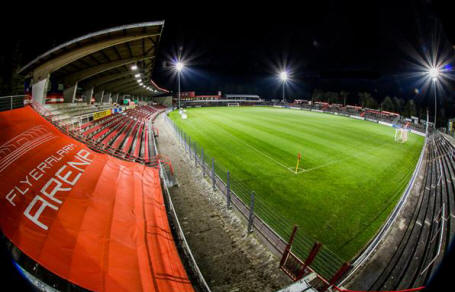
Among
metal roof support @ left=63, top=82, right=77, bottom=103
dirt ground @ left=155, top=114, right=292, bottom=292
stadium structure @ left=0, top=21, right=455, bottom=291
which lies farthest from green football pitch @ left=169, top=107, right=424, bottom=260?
metal roof support @ left=63, top=82, right=77, bottom=103

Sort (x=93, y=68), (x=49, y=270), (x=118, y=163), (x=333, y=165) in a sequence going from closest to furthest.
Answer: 1. (x=49, y=270)
2. (x=118, y=163)
3. (x=333, y=165)
4. (x=93, y=68)

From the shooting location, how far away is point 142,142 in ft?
50.2

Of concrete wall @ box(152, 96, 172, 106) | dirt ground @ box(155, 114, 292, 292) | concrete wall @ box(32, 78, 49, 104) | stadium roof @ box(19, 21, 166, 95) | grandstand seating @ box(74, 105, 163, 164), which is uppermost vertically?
concrete wall @ box(152, 96, 172, 106)

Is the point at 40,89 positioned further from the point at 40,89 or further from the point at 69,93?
the point at 69,93

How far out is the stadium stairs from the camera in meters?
4.70

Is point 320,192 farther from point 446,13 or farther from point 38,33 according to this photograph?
point 38,33

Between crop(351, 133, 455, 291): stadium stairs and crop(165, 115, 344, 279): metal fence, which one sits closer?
crop(351, 133, 455, 291): stadium stairs

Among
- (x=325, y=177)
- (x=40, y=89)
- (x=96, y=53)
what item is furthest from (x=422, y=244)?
(x=40, y=89)

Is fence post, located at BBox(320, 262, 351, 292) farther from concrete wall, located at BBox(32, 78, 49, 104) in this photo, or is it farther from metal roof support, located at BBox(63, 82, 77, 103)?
metal roof support, located at BBox(63, 82, 77, 103)

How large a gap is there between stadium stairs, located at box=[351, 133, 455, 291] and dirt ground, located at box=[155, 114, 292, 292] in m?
2.21

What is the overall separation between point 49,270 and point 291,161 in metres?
12.1

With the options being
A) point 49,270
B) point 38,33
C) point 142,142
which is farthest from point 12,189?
point 142,142

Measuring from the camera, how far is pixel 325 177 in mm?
10516

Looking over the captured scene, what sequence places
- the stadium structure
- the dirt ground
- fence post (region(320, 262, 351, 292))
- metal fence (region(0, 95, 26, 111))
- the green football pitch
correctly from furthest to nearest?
metal fence (region(0, 95, 26, 111)) < the green football pitch < the dirt ground < the stadium structure < fence post (region(320, 262, 351, 292))
